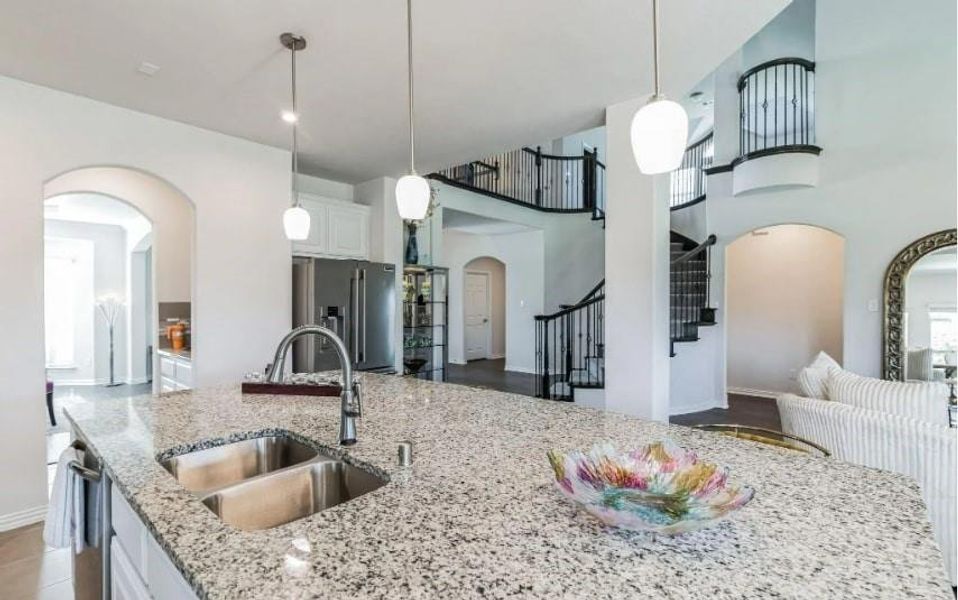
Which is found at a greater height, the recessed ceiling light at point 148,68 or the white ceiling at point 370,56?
the white ceiling at point 370,56

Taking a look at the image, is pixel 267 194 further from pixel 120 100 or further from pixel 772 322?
pixel 772 322

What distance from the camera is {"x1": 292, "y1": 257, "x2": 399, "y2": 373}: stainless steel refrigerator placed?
13.2ft

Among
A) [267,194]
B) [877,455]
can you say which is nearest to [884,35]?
[877,455]

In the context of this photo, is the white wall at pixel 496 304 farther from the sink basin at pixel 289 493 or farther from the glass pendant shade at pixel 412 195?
the sink basin at pixel 289 493

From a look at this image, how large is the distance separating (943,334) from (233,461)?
5.77m

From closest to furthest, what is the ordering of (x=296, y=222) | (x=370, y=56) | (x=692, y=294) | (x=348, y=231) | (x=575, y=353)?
(x=370, y=56) → (x=296, y=222) → (x=348, y=231) → (x=692, y=294) → (x=575, y=353)

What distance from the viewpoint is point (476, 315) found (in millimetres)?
9625

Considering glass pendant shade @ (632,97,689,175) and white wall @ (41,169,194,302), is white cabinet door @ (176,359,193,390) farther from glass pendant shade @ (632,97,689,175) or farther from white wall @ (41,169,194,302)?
glass pendant shade @ (632,97,689,175)

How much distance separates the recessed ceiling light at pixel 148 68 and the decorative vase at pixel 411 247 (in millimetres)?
3045

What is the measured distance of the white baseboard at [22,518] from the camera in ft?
8.87

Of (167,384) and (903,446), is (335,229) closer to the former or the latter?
(167,384)

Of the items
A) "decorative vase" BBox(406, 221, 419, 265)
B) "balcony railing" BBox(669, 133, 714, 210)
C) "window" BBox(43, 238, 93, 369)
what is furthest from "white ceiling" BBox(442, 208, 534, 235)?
"window" BBox(43, 238, 93, 369)

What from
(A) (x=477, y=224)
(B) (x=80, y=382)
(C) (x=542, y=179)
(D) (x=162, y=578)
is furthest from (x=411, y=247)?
(B) (x=80, y=382)

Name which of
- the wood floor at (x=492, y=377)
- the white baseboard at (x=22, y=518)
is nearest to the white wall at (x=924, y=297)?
the wood floor at (x=492, y=377)
